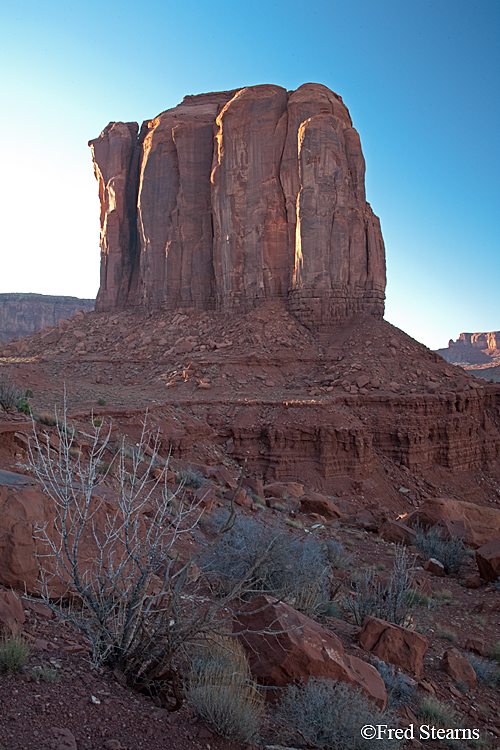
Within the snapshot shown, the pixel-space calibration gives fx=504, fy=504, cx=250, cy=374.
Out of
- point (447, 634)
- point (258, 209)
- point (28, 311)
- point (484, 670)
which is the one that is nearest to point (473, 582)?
point (447, 634)

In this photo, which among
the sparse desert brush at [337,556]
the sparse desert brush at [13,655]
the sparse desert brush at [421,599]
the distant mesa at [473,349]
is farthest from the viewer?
the distant mesa at [473,349]

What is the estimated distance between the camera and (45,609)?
4.64 m

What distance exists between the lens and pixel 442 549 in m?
10.6

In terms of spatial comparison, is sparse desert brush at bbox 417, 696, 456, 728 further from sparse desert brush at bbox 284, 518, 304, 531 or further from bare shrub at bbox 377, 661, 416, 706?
sparse desert brush at bbox 284, 518, 304, 531

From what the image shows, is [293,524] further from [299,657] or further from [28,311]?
[28,311]

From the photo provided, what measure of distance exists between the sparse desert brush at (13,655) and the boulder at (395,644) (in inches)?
154

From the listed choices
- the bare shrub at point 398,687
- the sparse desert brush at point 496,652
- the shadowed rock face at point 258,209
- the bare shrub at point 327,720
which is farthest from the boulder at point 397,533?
the shadowed rock face at point 258,209

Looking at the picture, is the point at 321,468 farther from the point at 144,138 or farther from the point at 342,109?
the point at 144,138

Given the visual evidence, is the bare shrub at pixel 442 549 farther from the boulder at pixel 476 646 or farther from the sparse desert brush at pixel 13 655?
the sparse desert brush at pixel 13 655

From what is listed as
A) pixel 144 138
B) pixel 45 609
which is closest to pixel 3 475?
pixel 45 609

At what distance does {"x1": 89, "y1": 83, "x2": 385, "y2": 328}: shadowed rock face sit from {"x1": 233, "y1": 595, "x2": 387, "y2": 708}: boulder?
29.8m

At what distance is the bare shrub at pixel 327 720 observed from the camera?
374cm

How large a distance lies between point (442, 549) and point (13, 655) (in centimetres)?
929

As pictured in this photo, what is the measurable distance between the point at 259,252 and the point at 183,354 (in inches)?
375
